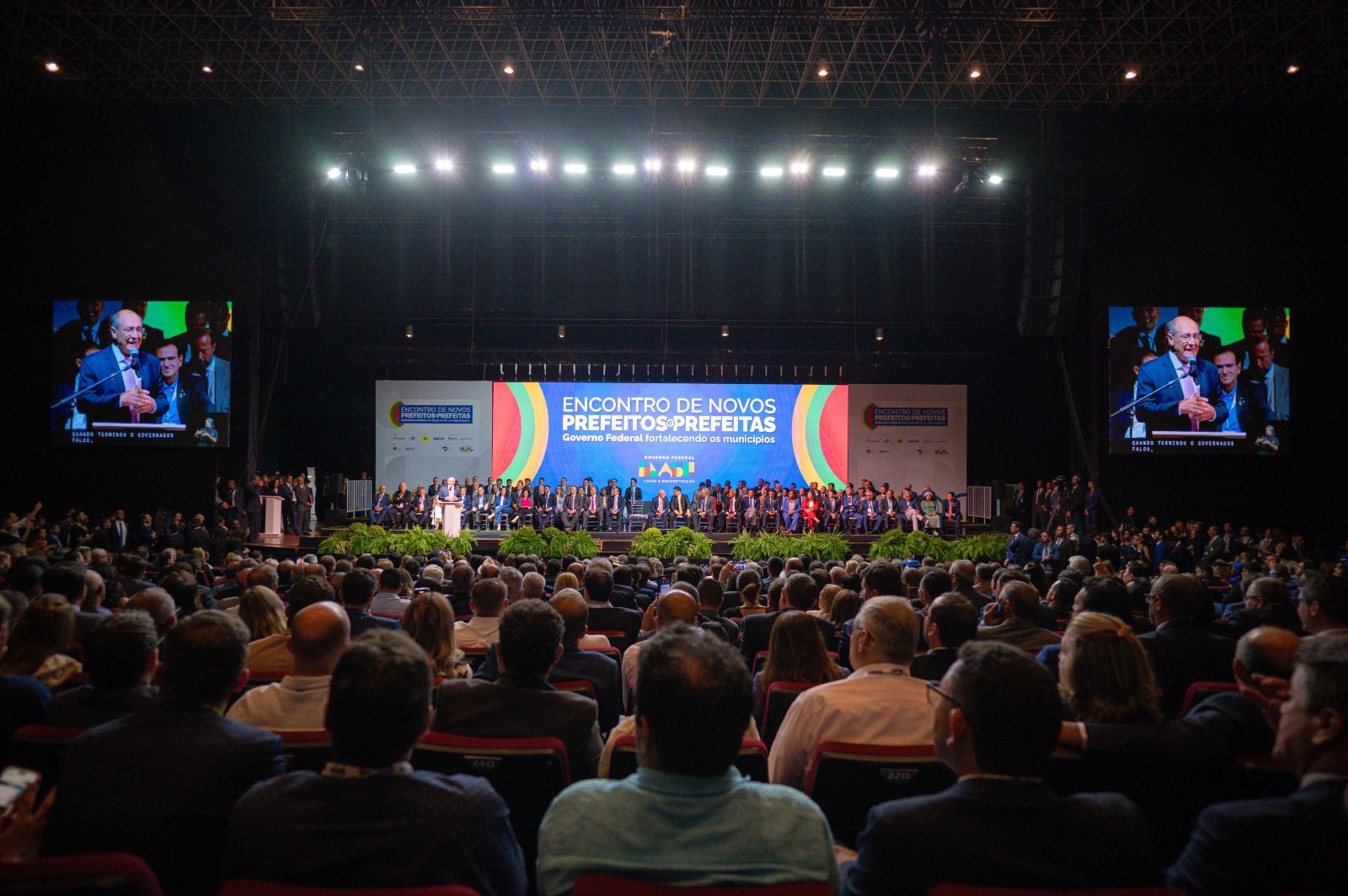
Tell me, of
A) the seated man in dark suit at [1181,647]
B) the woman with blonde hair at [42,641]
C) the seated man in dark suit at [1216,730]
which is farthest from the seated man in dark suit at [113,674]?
the seated man in dark suit at [1181,647]

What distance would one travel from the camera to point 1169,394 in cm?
1379

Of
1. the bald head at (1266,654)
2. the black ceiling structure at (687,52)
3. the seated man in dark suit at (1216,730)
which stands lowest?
the seated man in dark suit at (1216,730)

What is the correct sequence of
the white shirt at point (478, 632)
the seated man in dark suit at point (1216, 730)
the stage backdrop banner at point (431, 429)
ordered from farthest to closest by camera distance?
1. the stage backdrop banner at point (431, 429)
2. the white shirt at point (478, 632)
3. the seated man in dark suit at point (1216, 730)

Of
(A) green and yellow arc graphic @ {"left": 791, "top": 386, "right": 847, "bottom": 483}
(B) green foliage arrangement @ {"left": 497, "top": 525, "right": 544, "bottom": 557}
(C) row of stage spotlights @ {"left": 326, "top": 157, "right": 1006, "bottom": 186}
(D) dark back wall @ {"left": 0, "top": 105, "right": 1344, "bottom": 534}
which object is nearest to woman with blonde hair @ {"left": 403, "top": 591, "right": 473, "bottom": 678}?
(B) green foliage arrangement @ {"left": 497, "top": 525, "right": 544, "bottom": 557}

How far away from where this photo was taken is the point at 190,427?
44.7ft

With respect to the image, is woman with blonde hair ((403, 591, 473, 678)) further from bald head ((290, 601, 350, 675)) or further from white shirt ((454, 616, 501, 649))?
white shirt ((454, 616, 501, 649))

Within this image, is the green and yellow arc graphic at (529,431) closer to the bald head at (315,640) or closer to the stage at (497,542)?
the stage at (497,542)

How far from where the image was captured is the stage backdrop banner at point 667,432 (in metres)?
17.3

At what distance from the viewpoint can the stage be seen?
12.9 m

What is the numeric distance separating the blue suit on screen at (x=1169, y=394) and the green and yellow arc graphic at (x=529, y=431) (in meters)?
10.7

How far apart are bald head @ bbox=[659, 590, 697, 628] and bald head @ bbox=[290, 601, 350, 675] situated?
1546mm

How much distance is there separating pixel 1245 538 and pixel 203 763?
44.2 ft

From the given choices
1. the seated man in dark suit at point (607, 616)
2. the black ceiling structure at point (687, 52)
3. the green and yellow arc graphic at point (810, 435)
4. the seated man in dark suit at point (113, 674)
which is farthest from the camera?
the green and yellow arc graphic at point (810, 435)

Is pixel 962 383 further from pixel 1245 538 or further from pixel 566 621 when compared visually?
pixel 566 621
